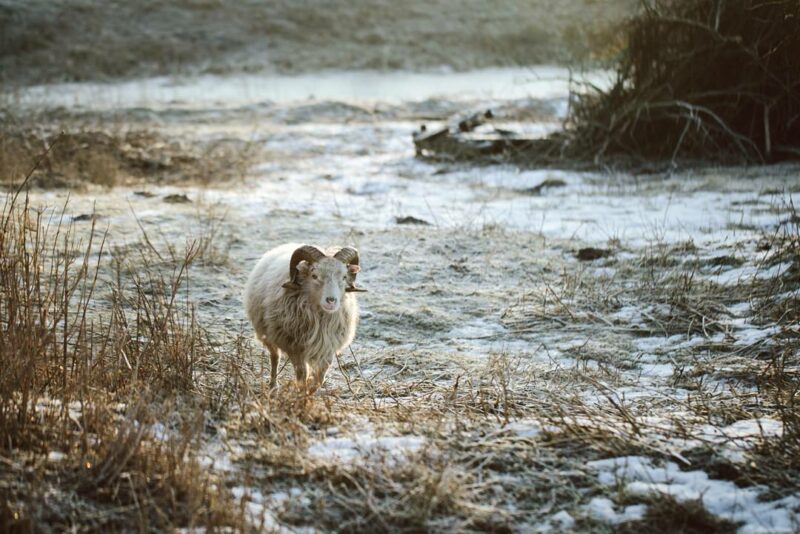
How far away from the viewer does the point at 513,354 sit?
5.88m

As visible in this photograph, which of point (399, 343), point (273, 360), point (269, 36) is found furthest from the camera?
point (269, 36)

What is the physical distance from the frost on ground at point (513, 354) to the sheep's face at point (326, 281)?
545 mm

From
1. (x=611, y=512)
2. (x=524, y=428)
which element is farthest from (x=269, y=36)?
(x=611, y=512)

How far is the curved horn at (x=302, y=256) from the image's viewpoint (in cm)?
503

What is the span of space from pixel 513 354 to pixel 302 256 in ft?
6.01

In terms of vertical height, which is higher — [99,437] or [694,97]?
[694,97]

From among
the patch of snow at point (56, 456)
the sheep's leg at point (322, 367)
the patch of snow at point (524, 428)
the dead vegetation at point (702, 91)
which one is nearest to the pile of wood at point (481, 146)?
the dead vegetation at point (702, 91)

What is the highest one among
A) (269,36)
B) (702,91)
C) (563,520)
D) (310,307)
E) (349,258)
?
(269,36)

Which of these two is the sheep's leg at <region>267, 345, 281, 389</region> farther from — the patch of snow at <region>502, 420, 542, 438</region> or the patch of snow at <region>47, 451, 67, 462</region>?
the patch of snow at <region>47, 451, 67, 462</region>

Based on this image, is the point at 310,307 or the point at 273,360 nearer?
the point at 310,307

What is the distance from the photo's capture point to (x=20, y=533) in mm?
2871

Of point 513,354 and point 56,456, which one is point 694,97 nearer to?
point 513,354

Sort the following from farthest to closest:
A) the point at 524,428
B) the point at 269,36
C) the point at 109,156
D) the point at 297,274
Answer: the point at 269,36, the point at 109,156, the point at 297,274, the point at 524,428

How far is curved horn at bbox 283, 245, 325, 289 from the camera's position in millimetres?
5027
